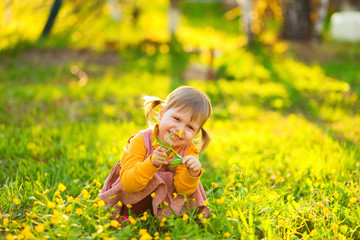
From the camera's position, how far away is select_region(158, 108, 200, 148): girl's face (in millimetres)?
2416

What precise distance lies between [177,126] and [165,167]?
0.37 metres

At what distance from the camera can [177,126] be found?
2.42 metres

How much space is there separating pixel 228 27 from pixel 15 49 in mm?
8529

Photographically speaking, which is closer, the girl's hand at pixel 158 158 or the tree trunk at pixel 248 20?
the girl's hand at pixel 158 158

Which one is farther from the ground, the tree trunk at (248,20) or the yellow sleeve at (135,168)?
the yellow sleeve at (135,168)

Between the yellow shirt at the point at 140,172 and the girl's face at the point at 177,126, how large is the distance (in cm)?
14

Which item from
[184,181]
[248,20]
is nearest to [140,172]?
[184,181]

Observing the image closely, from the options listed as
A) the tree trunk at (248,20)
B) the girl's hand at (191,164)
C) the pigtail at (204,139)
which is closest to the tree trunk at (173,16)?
the tree trunk at (248,20)

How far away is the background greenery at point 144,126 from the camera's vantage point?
2465mm

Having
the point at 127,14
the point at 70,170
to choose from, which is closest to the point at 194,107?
the point at 70,170

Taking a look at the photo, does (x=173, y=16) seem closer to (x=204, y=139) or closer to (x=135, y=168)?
(x=204, y=139)

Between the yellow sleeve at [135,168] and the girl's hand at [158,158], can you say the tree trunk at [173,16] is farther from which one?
the girl's hand at [158,158]

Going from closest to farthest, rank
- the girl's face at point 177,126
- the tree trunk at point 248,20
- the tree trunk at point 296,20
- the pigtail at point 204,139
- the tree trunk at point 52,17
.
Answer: the girl's face at point 177,126, the pigtail at point 204,139, the tree trunk at point 52,17, the tree trunk at point 248,20, the tree trunk at point 296,20

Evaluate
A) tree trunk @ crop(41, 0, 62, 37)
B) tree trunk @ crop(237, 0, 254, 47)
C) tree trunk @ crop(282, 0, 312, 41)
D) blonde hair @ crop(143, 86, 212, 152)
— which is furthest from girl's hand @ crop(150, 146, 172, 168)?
tree trunk @ crop(282, 0, 312, 41)
